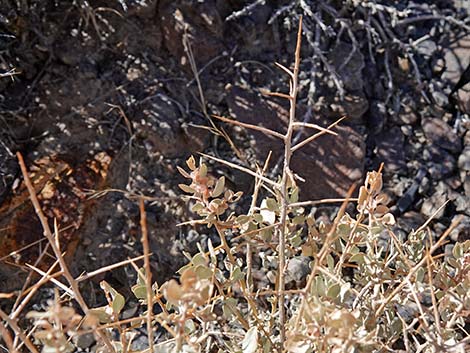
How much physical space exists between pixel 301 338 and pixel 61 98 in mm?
1478

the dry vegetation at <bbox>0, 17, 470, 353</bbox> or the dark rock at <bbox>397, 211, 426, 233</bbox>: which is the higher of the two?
the dry vegetation at <bbox>0, 17, 470, 353</bbox>

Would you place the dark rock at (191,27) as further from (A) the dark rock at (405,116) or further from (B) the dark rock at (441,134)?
(B) the dark rock at (441,134)

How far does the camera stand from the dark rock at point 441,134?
7.58 feet

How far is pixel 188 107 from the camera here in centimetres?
226

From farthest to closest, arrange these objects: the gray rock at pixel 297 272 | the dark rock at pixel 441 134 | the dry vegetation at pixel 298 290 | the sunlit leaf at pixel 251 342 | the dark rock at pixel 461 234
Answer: the dark rock at pixel 441 134, the dark rock at pixel 461 234, the gray rock at pixel 297 272, the sunlit leaf at pixel 251 342, the dry vegetation at pixel 298 290

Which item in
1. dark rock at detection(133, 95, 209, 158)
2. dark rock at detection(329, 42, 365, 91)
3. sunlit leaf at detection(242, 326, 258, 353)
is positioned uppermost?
dark rock at detection(329, 42, 365, 91)

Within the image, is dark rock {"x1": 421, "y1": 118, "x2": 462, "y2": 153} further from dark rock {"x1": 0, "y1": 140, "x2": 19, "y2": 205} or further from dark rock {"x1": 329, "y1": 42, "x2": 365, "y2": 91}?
dark rock {"x1": 0, "y1": 140, "x2": 19, "y2": 205}

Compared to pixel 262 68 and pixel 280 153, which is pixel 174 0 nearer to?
pixel 262 68

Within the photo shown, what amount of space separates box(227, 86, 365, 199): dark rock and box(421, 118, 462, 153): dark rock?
10.4 inches

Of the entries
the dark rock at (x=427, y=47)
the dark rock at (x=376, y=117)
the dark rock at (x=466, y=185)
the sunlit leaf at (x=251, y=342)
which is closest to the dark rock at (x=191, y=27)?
the dark rock at (x=376, y=117)

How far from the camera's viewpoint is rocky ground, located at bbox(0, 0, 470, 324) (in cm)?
213

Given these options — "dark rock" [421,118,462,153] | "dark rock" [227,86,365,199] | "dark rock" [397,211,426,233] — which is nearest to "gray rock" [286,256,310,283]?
"dark rock" [227,86,365,199]

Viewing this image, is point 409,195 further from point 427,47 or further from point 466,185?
point 427,47

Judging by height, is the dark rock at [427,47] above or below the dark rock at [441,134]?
above
